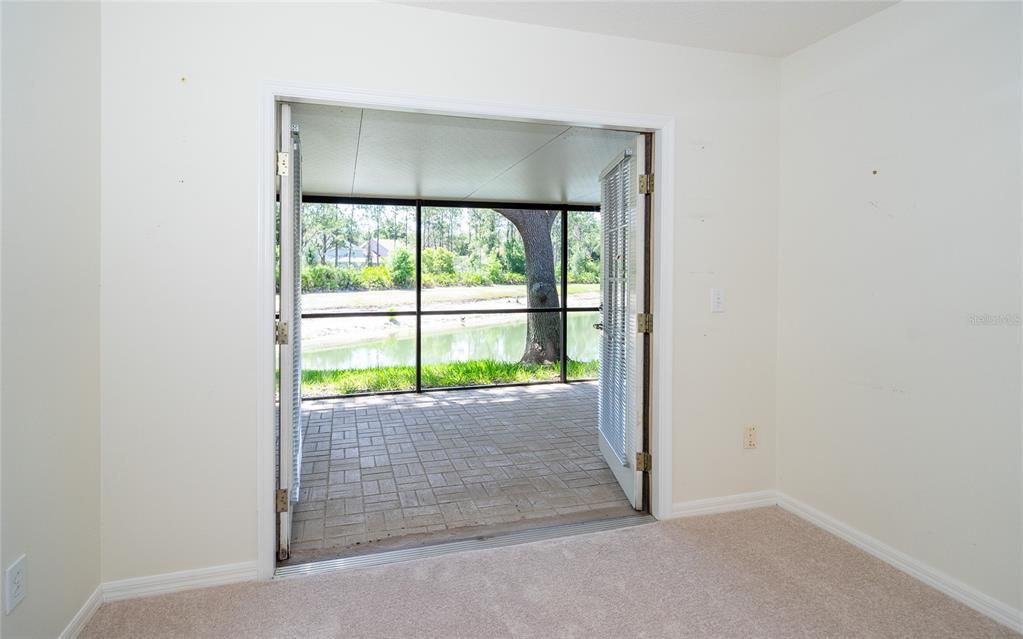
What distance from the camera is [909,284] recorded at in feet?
7.44

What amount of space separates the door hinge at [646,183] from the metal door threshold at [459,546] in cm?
163

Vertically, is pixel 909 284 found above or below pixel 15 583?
above

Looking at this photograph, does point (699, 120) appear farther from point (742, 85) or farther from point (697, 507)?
point (697, 507)

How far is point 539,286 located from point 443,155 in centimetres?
346

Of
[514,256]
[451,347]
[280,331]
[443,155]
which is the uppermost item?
[443,155]

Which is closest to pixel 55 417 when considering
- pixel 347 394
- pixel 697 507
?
pixel 697 507

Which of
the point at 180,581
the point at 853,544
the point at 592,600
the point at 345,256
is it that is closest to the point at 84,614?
the point at 180,581

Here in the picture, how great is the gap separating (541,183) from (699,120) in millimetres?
2840

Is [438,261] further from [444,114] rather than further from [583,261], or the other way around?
[444,114]

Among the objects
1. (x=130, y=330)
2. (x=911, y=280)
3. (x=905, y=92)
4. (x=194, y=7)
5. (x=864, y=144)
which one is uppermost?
(x=194, y=7)

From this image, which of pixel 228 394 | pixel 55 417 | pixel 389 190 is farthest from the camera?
pixel 389 190

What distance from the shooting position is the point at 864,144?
97.0 inches

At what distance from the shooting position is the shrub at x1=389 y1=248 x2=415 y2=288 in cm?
725

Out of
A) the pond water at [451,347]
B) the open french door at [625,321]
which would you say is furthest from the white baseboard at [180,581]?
the pond water at [451,347]
